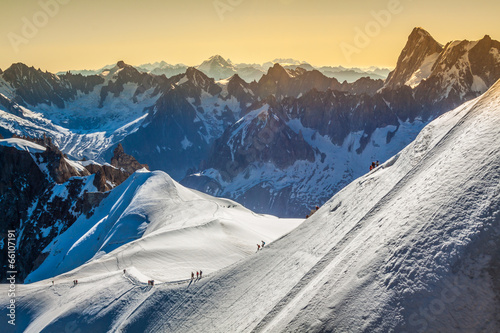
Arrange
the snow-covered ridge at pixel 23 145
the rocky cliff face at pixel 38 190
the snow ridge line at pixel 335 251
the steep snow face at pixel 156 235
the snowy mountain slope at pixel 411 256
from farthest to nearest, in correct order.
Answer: the snow-covered ridge at pixel 23 145, the rocky cliff face at pixel 38 190, the steep snow face at pixel 156 235, the snow ridge line at pixel 335 251, the snowy mountain slope at pixel 411 256

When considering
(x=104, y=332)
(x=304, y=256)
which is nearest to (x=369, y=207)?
(x=304, y=256)

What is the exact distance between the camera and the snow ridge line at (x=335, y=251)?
62.8 feet

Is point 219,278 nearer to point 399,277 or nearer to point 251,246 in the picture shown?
point 399,277

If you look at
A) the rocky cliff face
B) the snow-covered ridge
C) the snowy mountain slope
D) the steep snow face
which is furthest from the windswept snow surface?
the snow-covered ridge

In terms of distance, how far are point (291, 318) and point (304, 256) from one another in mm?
7202

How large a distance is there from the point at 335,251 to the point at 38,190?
13039cm

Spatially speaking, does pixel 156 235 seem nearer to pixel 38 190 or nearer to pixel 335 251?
pixel 335 251

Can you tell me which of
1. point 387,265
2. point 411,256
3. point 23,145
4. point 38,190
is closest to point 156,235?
point 387,265

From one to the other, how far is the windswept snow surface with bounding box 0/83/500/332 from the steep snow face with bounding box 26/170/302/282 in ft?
32.6

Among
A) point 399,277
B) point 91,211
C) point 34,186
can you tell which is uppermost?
point 34,186

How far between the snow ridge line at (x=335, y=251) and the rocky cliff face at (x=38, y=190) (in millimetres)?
92753

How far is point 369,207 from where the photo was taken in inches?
874

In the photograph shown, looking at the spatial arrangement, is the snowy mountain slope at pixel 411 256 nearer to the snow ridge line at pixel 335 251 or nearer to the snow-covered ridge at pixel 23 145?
the snow ridge line at pixel 335 251

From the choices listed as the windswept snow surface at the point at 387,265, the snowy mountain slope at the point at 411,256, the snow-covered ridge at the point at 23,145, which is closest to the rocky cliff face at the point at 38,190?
the snow-covered ridge at the point at 23,145
